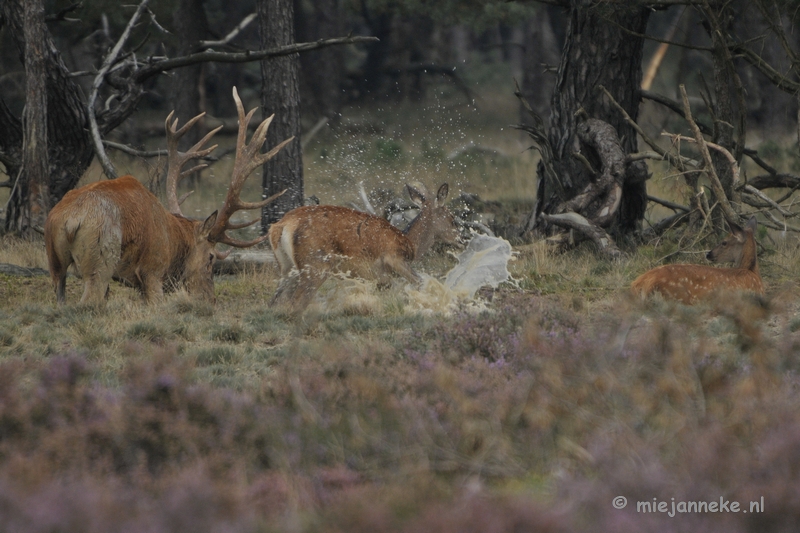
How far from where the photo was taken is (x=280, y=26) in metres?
14.0

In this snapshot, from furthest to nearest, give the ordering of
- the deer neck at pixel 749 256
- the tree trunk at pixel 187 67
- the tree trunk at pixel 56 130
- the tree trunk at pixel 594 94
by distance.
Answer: the tree trunk at pixel 187 67 → the tree trunk at pixel 56 130 → the tree trunk at pixel 594 94 → the deer neck at pixel 749 256

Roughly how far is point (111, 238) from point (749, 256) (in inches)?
215

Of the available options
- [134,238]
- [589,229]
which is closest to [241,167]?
[134,238]

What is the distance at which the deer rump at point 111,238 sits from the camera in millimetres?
8297

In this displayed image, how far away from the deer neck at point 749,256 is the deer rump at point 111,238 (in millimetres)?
5105

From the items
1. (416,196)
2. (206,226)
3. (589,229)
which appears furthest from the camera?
(589,229)

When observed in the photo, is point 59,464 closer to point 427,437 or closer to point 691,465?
point 427,437

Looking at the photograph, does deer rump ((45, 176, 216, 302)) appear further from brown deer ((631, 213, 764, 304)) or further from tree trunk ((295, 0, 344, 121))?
tree trunk ((295, 0, 344, 121))

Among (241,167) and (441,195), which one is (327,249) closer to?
(241,167)

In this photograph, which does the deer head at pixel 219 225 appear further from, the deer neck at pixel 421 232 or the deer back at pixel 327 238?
the deer neck at pixel 421 232

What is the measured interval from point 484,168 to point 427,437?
20.9 meters

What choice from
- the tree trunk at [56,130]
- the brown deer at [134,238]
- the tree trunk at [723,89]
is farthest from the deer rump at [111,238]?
the tree trunk at [723,89]

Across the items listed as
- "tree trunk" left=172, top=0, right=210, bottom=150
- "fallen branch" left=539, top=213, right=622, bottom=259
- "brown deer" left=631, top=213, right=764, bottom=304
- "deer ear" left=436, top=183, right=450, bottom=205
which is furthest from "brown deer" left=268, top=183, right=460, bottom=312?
"tree trunk" left=172, top=0, right=210, bottom=150

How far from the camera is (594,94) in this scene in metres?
12.9
